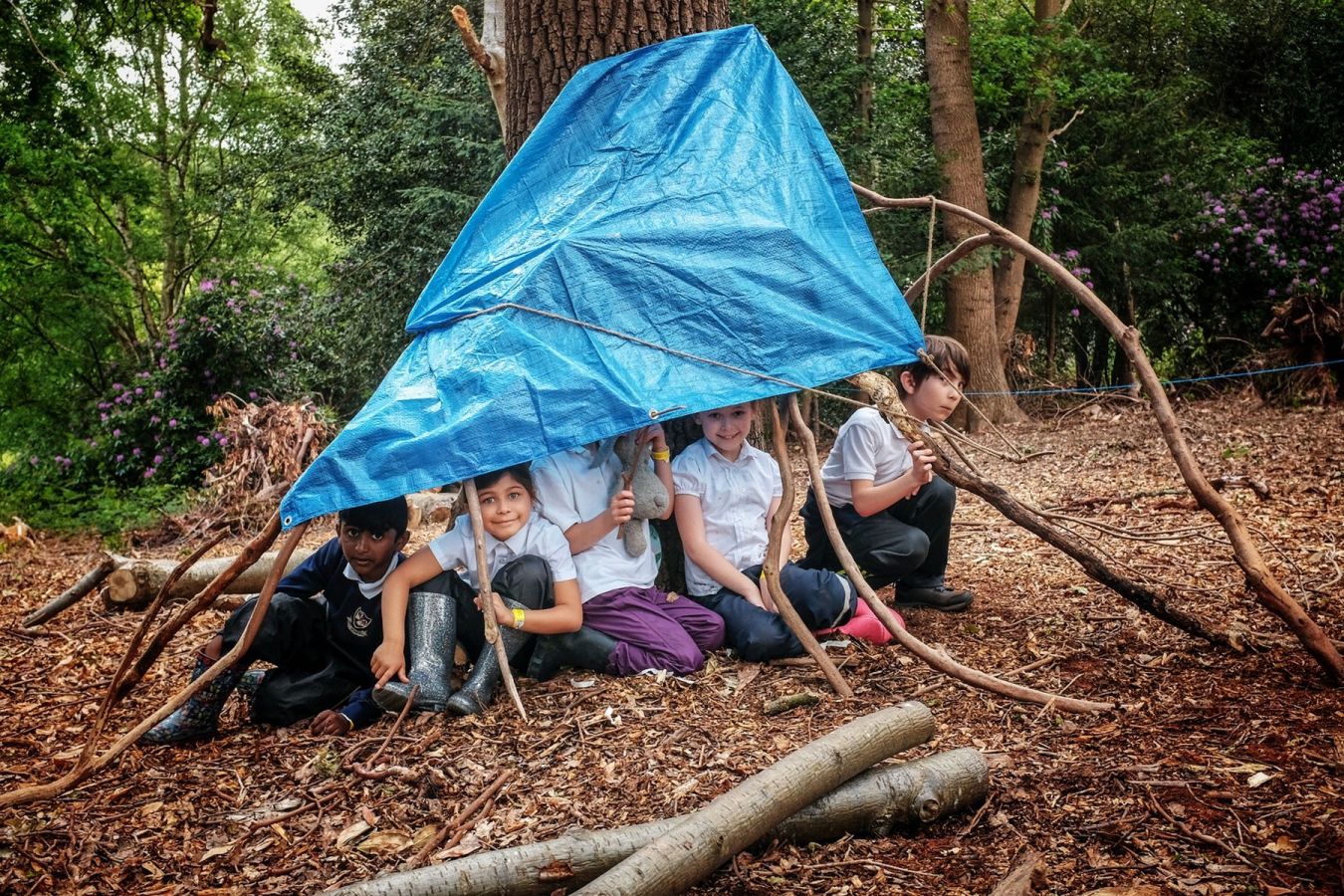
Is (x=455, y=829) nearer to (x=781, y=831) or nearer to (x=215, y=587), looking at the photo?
(x=781, y=831)

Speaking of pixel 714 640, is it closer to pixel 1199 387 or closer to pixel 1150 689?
pixel 1150 689

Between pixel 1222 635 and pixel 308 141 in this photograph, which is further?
A: pixel 308 141

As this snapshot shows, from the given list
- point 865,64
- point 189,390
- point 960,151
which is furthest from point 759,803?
point 189,390

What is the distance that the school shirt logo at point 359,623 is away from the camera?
3287mm

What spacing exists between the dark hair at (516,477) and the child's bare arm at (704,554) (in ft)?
1.80

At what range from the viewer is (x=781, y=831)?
2391mm

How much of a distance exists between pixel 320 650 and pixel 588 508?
991 mm

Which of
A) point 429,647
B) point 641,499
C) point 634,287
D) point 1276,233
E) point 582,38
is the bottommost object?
point 429,647

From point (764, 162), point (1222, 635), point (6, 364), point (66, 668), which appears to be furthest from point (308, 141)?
point (1222, 635)

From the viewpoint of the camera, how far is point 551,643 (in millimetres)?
3428

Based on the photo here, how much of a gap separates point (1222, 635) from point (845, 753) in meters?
1.84

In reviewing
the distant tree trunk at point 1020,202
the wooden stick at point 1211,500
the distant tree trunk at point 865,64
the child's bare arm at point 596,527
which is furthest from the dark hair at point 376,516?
the distant tree trunk at point 1020,202

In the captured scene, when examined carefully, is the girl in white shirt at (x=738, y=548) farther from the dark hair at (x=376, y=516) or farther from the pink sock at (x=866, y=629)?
the dark hair at (x=376, y=516)

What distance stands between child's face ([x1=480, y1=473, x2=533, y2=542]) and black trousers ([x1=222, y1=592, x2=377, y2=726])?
61 centimetres
